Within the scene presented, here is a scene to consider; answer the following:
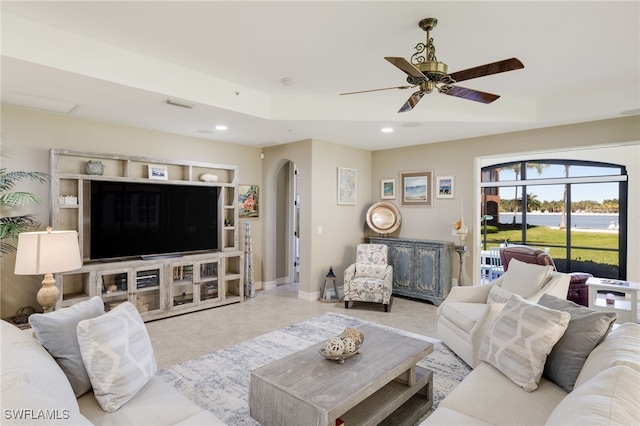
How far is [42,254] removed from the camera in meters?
2.45

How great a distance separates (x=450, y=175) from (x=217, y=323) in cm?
407

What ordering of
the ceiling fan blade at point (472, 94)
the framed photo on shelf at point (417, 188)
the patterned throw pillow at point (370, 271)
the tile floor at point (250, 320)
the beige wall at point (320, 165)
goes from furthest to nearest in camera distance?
the framed photo on shelf at point (417, 188) → the patterned throw pillow at point (370, 271) → the beige wall at point (320, 165) → the tile floor at point (250, 320) → the ceiling fan blade at point (472, 94)

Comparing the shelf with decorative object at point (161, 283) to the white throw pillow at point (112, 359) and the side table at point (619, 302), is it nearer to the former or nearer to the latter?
the white throw pillow at point (112, 359)

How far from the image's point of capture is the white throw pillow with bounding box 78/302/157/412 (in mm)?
1646

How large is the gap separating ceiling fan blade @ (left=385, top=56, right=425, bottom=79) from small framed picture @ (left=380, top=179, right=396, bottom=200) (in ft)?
13.0

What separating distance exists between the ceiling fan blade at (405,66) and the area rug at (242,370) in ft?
7.52

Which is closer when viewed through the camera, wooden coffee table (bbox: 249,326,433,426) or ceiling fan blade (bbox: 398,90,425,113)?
wooden coffee table (bbox: 249,326,433,426)

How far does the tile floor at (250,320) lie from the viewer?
3.59m

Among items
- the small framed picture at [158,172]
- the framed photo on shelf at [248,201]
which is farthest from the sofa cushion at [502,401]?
the framed photo on shelf at [248,201]

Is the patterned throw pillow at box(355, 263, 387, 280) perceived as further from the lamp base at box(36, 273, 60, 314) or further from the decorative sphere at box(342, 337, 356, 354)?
the lamp base at box(36, 273, 60, 314)

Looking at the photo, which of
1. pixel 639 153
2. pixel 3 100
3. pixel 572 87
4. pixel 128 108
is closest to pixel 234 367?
pixel 128 108

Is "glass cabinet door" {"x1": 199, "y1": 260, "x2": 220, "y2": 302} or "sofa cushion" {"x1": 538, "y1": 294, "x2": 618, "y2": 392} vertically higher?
"sofa cushion" {"x1": 538, "y1": 294, "x2": 618, "y2": 392}

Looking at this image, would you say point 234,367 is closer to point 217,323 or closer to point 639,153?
point 217,323

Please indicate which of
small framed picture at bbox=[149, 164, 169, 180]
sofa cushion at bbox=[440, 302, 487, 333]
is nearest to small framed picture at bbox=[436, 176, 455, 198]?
sofa cushion at bbox=[440, 302, 487, 333]
